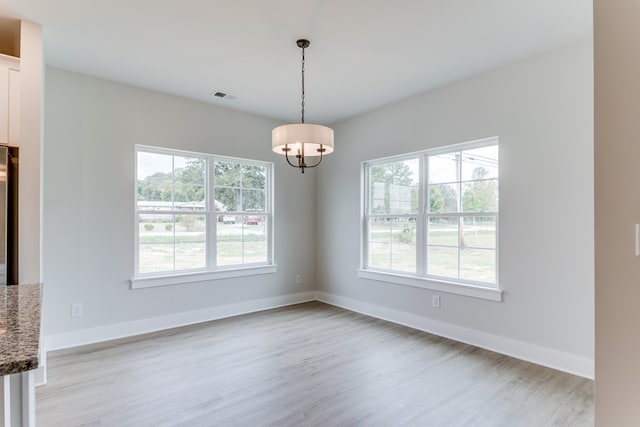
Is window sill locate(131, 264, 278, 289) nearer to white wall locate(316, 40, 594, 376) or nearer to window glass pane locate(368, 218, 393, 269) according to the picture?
window glass pane locate(368, 218, 393, 269)

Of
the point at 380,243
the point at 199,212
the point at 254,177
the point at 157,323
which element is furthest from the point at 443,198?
the point at 157,323

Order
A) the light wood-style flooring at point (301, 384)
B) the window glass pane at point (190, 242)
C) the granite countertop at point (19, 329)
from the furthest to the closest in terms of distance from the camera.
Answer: the window glass pane at point (190, 242) < the light wood-style flooring at point (301, 384) < the granite countertop at point (19, 329)

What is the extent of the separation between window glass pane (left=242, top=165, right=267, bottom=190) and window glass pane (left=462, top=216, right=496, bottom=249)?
278 centimetres

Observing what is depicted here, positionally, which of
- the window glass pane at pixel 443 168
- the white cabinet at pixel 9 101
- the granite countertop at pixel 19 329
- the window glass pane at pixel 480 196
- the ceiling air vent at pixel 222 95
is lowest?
the granite countertop at pixel 19 329

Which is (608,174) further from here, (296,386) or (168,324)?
(168,324)

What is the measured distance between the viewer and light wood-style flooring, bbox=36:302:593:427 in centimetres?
216

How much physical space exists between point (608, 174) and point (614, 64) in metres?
0.43

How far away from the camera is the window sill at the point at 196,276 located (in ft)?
12.4

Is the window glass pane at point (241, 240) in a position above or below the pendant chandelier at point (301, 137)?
below

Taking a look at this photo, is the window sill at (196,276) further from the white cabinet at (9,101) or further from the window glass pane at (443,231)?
the window glass pane at (443,231)

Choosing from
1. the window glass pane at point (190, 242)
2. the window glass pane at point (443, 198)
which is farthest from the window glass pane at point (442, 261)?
the window glass pane at point (190, 242)

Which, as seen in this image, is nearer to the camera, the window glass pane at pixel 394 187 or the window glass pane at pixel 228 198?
the window glass pane at pixel 394 187

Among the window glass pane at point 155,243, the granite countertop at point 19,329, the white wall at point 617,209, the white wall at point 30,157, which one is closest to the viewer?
the granite countertop at point 19,329

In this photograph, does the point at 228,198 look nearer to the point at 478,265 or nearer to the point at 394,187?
the point at 394,187
